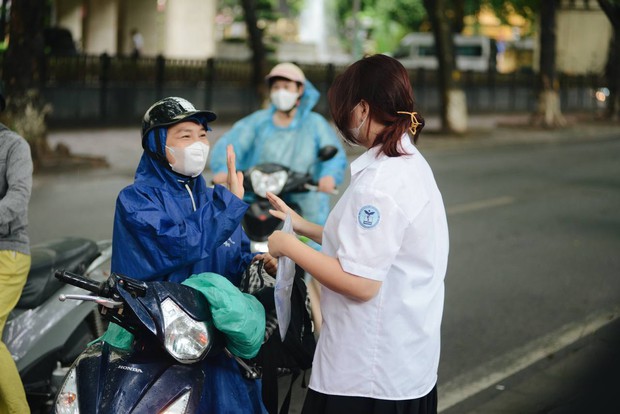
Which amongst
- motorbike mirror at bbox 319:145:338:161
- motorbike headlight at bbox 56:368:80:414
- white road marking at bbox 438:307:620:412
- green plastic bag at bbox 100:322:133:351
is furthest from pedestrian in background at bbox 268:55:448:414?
motorbike mirror at bbox 319:145:338:161

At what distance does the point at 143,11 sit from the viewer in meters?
31.5

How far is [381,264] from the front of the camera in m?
2.63

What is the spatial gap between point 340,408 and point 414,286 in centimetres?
42

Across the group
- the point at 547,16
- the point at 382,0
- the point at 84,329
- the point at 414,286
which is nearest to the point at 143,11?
the point at 547,16

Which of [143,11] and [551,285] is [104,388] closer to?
[551,285]

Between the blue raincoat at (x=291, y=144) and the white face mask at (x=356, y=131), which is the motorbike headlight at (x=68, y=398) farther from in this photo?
the blue raincoat at (x=291, y=144)

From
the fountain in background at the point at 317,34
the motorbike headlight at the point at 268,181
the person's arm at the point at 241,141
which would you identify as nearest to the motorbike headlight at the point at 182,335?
the motorbike headlight at the point at 268,181

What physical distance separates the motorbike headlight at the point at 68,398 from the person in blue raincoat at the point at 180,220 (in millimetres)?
390

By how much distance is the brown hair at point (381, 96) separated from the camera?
2.71m

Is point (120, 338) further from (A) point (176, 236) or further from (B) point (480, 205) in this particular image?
(B) point (480, 205)

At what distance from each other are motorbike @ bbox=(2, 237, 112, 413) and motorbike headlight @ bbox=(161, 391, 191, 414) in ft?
5.58

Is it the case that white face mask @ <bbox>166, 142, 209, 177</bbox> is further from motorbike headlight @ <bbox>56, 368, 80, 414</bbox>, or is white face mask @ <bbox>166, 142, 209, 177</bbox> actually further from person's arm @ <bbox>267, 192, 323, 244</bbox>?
motorbike headlight @ <bbox>56, 368, 80, 414</bbox>

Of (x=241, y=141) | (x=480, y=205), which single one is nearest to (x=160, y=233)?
(x=241, y=141)

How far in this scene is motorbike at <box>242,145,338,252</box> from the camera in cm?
554
